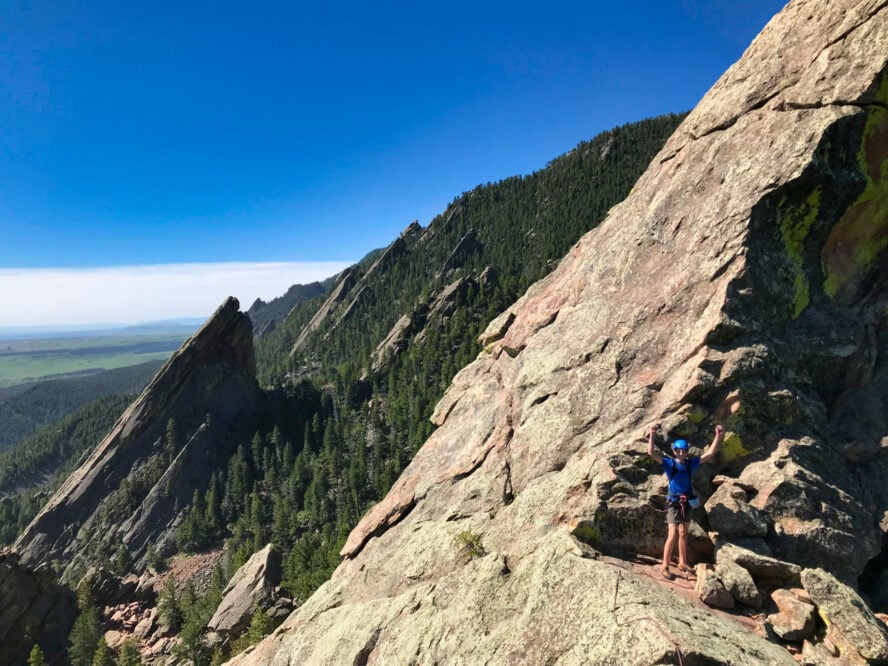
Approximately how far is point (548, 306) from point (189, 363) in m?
117

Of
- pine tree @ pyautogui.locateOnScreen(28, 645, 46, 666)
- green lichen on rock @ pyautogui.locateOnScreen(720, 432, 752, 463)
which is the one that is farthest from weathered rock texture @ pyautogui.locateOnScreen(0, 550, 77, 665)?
green lichen on rock @ pyautogui.locateOnScreen(720, 432, 752, 463)

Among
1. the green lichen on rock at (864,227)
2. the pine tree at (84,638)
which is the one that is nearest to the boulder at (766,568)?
the green lichen on rock at (864,227)

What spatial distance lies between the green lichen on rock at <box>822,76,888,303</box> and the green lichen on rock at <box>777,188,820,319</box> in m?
1.14

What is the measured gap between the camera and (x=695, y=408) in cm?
1549

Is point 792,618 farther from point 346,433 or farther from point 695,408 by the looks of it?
point 346,433

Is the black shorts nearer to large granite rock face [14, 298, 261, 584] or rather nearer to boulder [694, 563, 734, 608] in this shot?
boulder [694, 563, 734, 608]

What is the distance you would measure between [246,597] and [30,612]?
111ft

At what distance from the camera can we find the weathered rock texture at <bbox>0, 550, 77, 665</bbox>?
189 ft

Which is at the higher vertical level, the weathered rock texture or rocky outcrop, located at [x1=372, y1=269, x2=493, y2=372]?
rocky outcrop, located at [x1=372, y1=269, x2=493, y2=372]

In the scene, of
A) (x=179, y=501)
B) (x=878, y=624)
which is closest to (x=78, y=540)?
(x=179, y=501)

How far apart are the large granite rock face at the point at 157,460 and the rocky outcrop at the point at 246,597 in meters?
50.5

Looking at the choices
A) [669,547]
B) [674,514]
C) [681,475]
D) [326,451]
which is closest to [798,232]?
[681,475]

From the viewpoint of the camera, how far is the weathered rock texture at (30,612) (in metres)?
57.5

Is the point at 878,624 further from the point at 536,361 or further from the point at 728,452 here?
the point at 536,361
